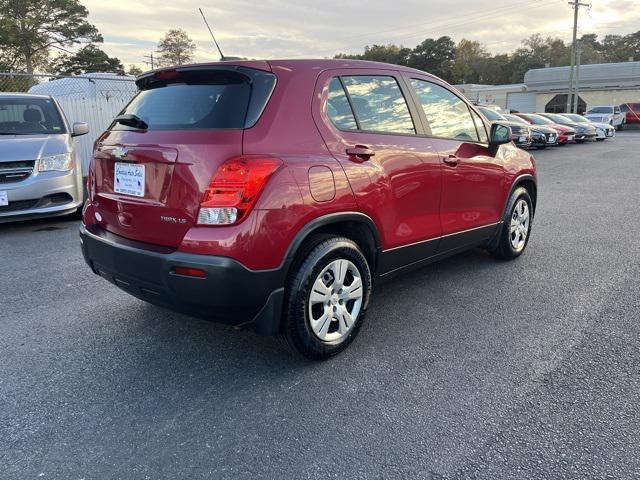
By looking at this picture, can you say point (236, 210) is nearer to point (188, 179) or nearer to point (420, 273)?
point (188, 179)

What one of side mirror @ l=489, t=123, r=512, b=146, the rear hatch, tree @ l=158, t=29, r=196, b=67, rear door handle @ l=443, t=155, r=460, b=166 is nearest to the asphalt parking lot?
the rear hatch

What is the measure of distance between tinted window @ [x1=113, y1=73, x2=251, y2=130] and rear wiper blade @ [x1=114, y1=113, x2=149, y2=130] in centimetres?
3

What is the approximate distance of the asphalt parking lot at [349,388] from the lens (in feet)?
7.21

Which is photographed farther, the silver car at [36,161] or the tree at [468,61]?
the tree at [468,61]

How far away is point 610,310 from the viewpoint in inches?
147

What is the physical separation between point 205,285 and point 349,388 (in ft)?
3.21

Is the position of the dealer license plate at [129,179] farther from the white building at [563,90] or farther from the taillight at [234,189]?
the white building at [563,90]

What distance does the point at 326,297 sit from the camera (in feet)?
9.70

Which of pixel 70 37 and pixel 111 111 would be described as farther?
pixel 70 37

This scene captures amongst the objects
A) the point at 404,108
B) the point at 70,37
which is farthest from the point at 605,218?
the point at 70,37

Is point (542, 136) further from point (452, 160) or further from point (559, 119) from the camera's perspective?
point (452, 160)

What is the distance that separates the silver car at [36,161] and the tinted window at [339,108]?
4.48 m

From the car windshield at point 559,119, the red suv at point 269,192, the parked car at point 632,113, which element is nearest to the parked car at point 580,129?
the car windshield at point 559,119

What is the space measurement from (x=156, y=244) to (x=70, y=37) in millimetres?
43422
